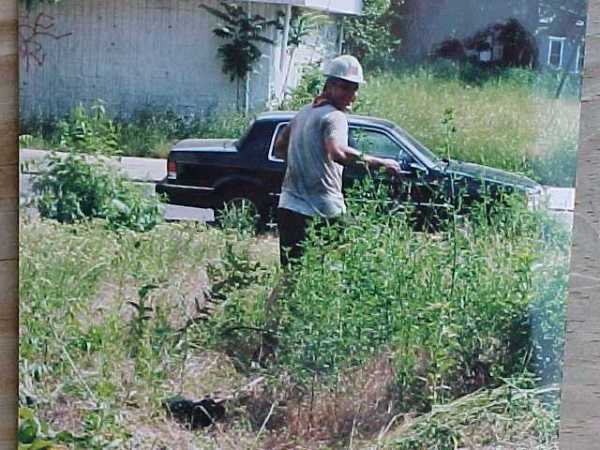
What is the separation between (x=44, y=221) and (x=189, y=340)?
0.26 m

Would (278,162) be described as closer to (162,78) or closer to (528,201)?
(162,78)

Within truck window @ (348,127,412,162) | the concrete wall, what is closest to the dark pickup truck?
truck window @ (348,127,412,162)

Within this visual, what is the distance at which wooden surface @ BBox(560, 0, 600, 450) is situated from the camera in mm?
1131

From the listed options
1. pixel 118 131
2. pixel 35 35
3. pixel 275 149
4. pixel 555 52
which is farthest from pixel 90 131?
pixel 555 52

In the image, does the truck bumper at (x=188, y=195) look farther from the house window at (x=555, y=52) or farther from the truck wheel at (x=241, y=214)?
the house window at (x=555, y=52)

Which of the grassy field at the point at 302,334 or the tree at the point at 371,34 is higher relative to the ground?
the tree at the point at 371,34

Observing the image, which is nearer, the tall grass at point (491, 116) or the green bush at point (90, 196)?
the tall grass at point (491, 116)

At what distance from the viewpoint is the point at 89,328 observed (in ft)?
4.18

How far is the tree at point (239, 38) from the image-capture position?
1216 millimetres

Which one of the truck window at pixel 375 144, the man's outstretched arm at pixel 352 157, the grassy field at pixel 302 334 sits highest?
the truck window at pixel 375 144

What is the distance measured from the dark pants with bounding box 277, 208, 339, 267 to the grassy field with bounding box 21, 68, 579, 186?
12 centimetres

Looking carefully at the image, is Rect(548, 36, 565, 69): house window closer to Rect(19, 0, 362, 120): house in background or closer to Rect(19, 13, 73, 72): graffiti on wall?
Rect(19, 0, 362, 120): house in background

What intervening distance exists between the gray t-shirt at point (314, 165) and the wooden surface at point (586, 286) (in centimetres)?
29

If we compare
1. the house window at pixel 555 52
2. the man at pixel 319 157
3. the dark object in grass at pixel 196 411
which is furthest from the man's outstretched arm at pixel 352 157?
the dark object in grass at pixel 196 411
